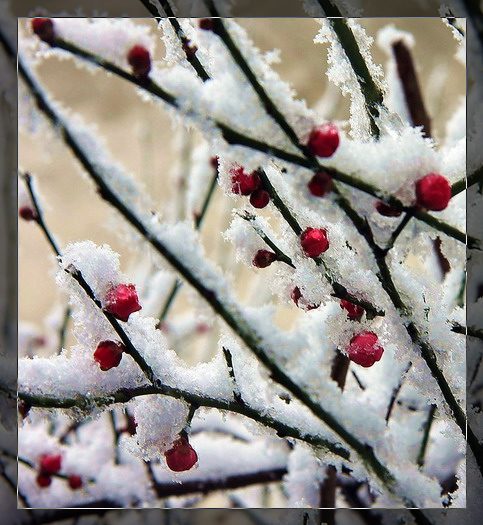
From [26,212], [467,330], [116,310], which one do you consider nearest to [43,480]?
[26,212]

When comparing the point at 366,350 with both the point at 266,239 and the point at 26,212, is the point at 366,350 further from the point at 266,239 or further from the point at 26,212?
the point at 26,212

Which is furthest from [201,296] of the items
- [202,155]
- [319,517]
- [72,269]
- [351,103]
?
[202,155]

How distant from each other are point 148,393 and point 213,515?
48cm

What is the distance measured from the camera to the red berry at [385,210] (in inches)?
17.8

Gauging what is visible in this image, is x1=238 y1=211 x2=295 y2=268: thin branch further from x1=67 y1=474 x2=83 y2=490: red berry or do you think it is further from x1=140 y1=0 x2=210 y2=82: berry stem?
x1=67 y1=474 x2=83 y2=490: red berry

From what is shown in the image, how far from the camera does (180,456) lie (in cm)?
53

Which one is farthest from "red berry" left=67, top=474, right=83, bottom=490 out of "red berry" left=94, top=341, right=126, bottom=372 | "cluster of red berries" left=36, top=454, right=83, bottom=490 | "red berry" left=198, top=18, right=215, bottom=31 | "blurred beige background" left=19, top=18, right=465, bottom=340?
"red berry" left=198, top=18, right=215, bottom=31

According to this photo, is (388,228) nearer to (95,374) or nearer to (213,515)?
(95,374)

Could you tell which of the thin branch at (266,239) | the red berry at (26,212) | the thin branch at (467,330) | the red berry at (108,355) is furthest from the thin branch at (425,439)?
the red berry at (26,212)

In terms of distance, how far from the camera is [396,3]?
85 cm

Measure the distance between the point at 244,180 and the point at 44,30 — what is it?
191 mm

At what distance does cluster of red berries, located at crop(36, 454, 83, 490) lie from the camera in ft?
2.86

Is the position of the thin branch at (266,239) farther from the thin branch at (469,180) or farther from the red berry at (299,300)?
the thin branch at (469,180)

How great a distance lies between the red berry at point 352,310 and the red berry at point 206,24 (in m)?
0.26
